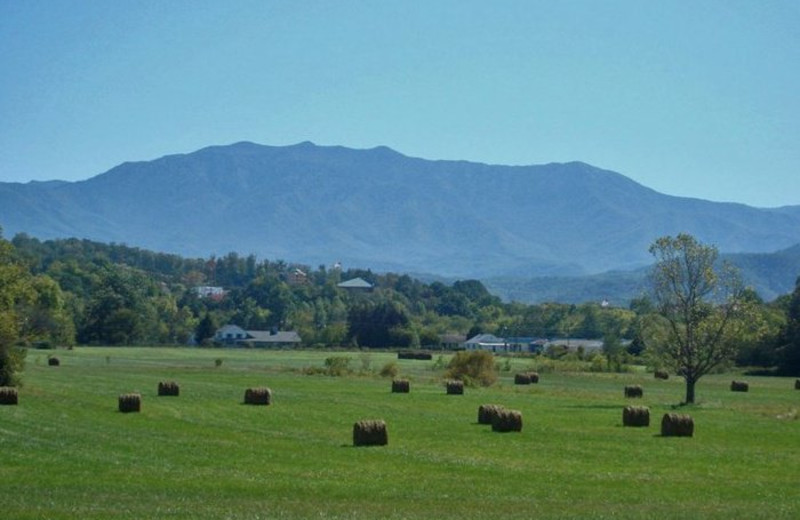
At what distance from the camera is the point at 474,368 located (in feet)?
225

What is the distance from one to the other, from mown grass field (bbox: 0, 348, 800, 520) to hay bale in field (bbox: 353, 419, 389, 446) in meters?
0.54

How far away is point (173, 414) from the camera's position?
39.9 meters

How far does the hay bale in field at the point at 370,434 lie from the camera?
3058 centimetres

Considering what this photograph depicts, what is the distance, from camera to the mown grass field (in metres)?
20.2

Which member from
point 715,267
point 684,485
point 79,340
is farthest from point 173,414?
point 79,340

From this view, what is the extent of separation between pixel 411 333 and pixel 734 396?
9314cm

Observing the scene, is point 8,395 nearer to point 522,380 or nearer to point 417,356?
point 522,380

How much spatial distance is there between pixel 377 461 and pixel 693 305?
3218 centimetres

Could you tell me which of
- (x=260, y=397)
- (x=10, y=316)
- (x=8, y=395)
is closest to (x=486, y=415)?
(x=260, y=397)

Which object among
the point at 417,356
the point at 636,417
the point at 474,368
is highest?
the point at 417,356

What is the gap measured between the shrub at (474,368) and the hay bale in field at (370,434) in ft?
123

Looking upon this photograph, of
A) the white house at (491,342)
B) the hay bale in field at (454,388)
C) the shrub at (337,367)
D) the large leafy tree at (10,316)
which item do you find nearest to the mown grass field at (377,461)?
the large leafy tree at (10,316)

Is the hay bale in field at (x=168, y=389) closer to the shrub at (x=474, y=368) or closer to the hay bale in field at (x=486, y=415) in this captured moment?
the hay bale in field at (x=486, y=415)

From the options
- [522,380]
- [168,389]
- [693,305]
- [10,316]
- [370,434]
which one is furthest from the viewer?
[522,380]
